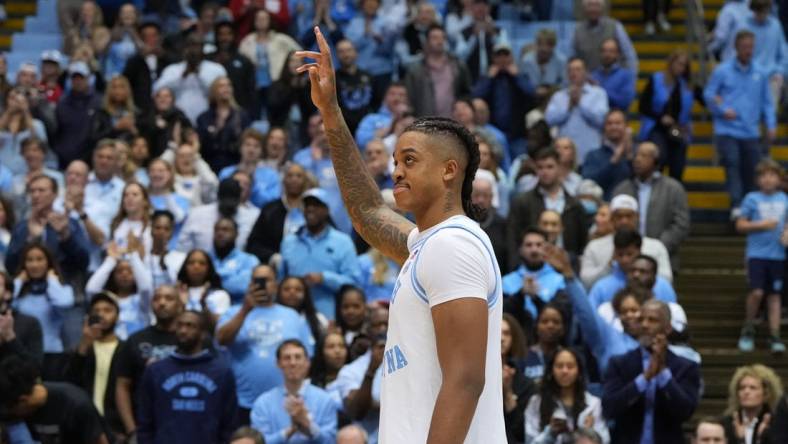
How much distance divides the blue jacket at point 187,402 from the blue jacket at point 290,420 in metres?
0.21

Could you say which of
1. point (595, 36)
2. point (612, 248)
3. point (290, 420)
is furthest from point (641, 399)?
point (595, 36)

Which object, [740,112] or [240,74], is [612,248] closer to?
[740,112]

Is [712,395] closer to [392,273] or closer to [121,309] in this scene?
[392,273]

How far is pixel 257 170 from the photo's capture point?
1435cm

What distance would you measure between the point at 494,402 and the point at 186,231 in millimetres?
8631

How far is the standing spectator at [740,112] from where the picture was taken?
1598cm

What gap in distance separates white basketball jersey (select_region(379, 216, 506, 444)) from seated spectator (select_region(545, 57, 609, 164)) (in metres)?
10.7

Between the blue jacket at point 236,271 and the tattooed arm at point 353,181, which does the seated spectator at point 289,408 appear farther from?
the tattooed arm at point 353,181

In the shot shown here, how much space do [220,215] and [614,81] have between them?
4.95m

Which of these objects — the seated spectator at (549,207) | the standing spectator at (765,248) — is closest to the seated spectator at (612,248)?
the seated spectator at (549,207)

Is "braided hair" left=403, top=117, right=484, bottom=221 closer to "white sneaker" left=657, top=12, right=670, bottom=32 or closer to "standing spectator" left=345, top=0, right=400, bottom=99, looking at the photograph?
"standing spectator" left=345, top=0, right=400, bottom=99

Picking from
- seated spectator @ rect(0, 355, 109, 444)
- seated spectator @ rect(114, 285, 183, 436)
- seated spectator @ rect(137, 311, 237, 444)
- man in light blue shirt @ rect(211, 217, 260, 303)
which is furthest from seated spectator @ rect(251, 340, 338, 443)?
man in light blue shirt @ rect(211, 217, 260, 303)

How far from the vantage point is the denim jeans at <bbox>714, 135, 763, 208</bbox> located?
625 inches

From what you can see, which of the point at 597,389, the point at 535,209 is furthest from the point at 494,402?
the point at 535,209
